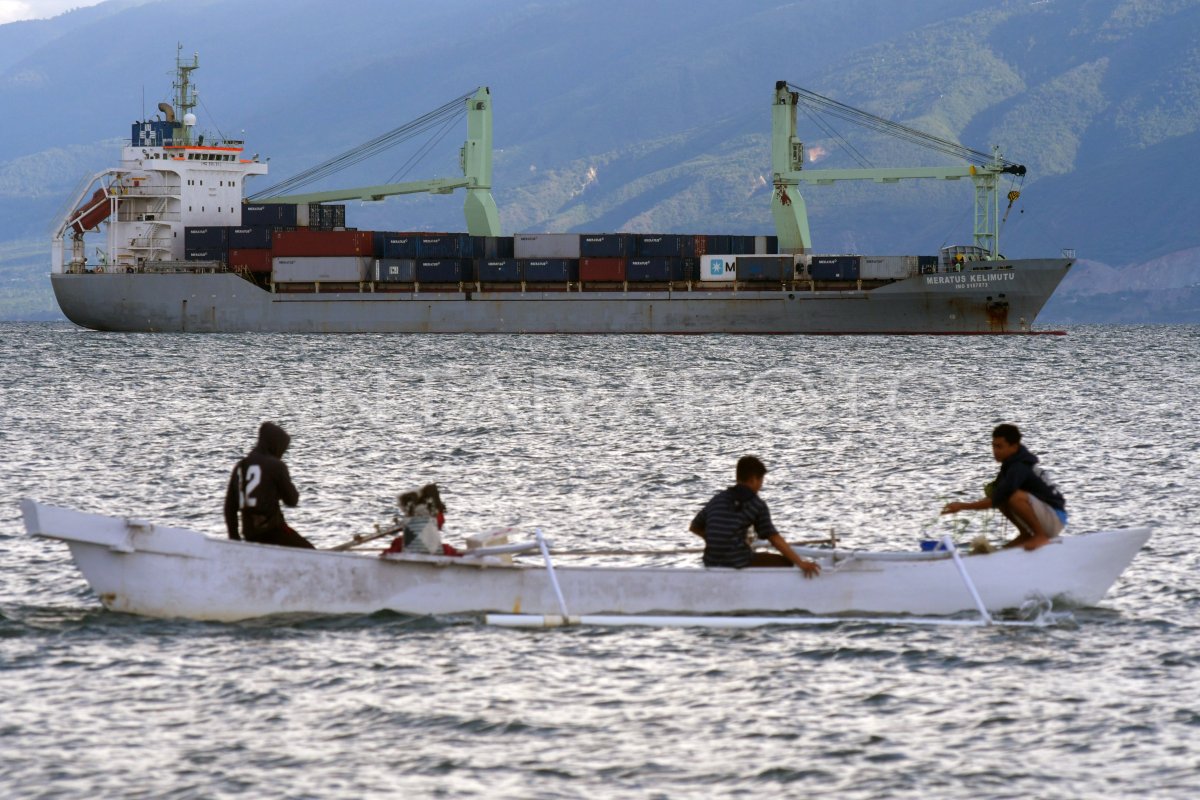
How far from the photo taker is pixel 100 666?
17.2 metres

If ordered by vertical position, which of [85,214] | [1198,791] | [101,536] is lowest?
[1198,791]

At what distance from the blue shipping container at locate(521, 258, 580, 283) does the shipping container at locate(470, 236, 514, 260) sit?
7.66 feet

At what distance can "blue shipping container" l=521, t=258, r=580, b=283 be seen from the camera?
99.4 m

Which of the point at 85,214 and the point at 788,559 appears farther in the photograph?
the point at 85,214

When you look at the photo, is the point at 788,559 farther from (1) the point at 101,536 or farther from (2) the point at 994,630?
(1) the point at 101,536

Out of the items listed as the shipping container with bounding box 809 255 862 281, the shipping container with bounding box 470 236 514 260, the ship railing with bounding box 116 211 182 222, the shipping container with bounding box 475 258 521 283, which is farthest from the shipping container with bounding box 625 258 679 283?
the ship railing with bounding box 116 211 182 222

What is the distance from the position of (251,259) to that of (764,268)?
3131cm

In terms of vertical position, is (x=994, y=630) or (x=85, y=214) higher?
(x=85, y=214)

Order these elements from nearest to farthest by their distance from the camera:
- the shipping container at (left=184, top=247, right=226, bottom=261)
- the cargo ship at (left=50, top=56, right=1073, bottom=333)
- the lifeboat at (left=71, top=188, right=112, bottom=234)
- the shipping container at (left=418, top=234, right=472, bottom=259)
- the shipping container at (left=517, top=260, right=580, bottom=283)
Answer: the cargo ship at (left=50, top=56, right=1073, bottom=333) → the shipping container at (left=184, top=247, right=226, bottom=261) → the shipping container at (left=418, top=234, right=472, bottom=259) → the shipping container at (left=517, top=260, right=580, bottom=283) → the lifeboat at (left=71, top=188, right=112, bottom=234)

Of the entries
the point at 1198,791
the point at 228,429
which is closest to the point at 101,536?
the point at 1198,791

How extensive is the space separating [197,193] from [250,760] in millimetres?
91228

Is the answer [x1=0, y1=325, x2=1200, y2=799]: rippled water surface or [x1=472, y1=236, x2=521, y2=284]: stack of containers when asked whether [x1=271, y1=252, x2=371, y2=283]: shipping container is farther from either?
[x1=0, y1=325, x2=1200, y2=799]: rippled water surface

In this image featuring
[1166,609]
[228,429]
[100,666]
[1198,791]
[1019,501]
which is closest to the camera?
[1198,791]

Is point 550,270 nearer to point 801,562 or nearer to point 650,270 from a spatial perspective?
point 650,270
